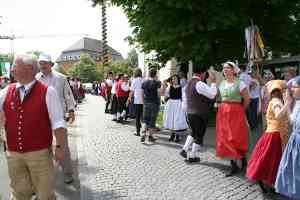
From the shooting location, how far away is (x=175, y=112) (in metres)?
10.7

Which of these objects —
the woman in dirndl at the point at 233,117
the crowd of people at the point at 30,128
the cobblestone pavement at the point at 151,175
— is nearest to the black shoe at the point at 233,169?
the woman in dirndl at the point at 233,117

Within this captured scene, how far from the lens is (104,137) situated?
11570 mm

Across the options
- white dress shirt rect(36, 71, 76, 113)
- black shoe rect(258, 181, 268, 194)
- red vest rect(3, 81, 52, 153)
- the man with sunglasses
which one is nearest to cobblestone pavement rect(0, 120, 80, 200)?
the man with sunglasses

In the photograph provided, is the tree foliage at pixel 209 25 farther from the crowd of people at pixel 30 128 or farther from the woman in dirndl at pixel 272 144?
the crowd of people at pixel 30 128

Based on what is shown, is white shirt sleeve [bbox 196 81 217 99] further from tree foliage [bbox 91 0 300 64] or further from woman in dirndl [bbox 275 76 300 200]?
tree foliage [bbox 91 0 300 64]

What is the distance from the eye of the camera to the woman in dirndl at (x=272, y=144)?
5617 mm

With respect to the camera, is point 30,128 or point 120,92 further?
point 120,92

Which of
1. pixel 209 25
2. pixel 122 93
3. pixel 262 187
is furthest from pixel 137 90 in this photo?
pixel 262 187

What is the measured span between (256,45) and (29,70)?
25.1 feet

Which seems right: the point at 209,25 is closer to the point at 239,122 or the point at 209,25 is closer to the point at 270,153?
the point at 239,122

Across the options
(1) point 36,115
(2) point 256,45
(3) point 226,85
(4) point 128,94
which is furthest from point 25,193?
(4) point 128,94

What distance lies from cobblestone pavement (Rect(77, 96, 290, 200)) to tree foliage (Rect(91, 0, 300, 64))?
11.6ft

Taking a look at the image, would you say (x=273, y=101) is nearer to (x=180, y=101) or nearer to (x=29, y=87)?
(x=29, y=87)

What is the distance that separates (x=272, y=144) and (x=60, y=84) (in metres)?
3.07
